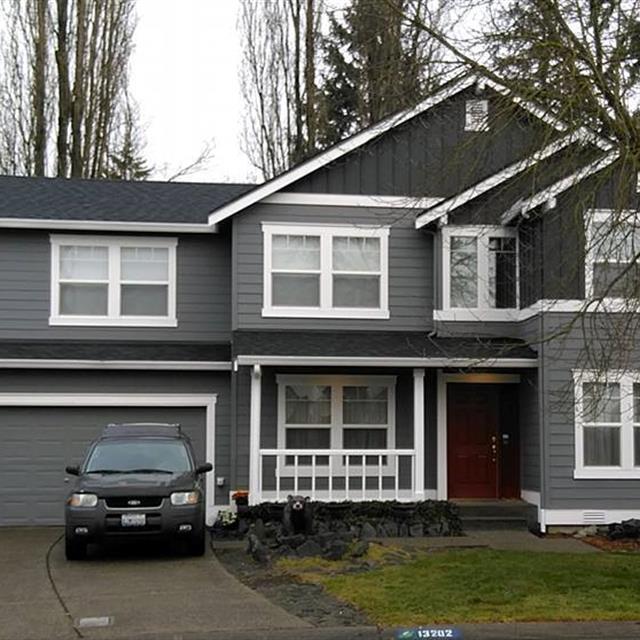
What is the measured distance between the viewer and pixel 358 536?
15008 millimetres

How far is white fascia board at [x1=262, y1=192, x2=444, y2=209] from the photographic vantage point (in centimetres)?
1728

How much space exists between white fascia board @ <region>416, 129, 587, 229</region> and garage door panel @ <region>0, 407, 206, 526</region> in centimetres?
603

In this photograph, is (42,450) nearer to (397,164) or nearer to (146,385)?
(146,385)

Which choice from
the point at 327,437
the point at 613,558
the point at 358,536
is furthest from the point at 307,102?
the point at 613,558

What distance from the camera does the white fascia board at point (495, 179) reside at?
11188mm

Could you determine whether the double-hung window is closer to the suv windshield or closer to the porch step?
the porch step

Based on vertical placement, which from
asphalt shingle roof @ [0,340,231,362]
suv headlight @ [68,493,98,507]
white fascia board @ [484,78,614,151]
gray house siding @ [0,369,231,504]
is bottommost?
suv headlight @ [68,493,98,507]

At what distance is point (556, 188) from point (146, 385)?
831 cm

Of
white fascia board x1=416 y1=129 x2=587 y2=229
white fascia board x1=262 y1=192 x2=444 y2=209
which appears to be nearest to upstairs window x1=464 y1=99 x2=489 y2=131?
white fascia board x1=416 y1=129 x2=587 y2=229

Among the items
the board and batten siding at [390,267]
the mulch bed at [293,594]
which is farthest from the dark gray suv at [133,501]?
the board and batten siding at [390,267]

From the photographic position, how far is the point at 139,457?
45.8ft

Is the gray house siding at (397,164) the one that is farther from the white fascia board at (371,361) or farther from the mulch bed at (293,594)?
the mulch bed at (293,594)

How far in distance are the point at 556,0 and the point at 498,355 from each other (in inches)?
253

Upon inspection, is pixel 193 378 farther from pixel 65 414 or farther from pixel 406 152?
pixel 406 152
